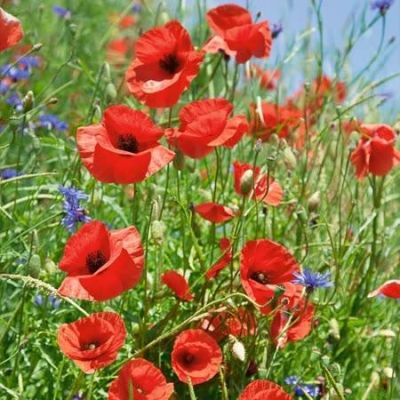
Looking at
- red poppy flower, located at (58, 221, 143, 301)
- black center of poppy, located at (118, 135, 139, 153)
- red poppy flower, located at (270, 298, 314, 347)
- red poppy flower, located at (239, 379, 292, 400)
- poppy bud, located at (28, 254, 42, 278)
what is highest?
black center of poppy, located at (118, 135, 139, 153)

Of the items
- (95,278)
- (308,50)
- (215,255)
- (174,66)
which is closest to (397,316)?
(215,255)

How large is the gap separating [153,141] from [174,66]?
208 millimetres

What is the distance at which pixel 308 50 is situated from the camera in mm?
3229

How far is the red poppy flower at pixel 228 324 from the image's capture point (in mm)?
1685

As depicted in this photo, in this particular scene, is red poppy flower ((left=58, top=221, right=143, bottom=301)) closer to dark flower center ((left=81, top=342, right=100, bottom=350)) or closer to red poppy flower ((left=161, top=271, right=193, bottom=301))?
dark flower center ((left=81, top=342, right=100, bottom=350))

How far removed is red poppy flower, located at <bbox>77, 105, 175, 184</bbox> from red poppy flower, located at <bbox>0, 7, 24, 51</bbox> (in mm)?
260

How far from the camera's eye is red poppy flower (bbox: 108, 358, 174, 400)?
4.75 feet

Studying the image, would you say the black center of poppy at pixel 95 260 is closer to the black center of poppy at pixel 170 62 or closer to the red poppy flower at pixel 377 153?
the black center of poppy at pixel 170 62

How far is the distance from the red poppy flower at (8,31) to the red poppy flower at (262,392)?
2.22ft

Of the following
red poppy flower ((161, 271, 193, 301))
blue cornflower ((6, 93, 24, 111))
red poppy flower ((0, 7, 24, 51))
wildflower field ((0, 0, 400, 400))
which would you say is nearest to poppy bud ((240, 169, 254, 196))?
wildflower field ((0, 0, 400, 400))

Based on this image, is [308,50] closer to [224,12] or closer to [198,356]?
[224,12]

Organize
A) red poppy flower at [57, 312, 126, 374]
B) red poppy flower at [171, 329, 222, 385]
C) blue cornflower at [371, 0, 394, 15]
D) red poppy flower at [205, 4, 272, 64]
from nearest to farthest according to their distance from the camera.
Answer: red poppy flower at [57, 312, 126, 374] → red poppy flower at [171, 329, 222, 385] → red poppy flower at [205, 4, 272, 64] → blue cornflower at [371, 0, 394, 15]

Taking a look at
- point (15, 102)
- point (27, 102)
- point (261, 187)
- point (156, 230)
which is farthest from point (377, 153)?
point (15, 102)

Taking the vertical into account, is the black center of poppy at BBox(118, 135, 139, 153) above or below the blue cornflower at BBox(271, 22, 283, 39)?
above
